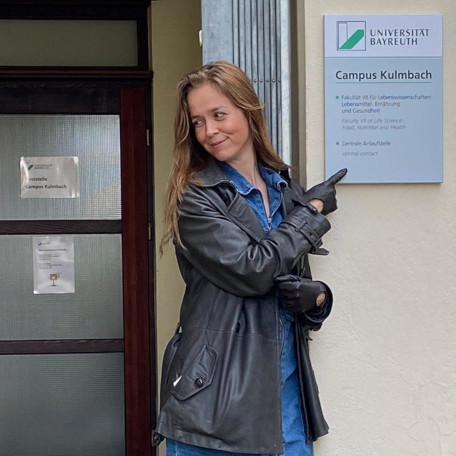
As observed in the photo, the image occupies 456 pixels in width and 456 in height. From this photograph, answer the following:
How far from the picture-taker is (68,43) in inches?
183

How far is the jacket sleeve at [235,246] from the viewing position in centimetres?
238

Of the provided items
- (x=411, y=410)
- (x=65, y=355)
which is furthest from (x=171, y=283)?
(x=411, y=410)

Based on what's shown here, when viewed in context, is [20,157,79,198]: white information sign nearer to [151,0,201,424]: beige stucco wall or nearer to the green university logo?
[151,0,201,424]: beige stucco wall

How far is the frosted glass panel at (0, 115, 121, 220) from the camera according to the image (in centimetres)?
466

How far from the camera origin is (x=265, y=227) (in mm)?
2551

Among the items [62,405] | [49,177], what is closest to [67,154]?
[49,177]

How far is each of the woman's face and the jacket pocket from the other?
1.92 feet

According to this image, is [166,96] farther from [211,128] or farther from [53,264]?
[211,128]

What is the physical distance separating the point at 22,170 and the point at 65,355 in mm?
1042

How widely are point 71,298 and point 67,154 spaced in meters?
0.79

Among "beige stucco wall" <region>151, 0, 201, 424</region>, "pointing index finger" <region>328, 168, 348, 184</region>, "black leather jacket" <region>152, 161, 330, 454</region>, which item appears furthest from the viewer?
"beige stucco wall" <region>151, 0, 201, 424</region>

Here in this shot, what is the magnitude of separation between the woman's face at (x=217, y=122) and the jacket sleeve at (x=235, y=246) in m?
0.15

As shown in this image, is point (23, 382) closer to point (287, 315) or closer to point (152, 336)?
point (152, 336)

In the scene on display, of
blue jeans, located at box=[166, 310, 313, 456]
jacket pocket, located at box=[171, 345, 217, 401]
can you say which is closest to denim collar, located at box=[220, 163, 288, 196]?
blue jeans, located at box=[166, 310, 313, 456]
